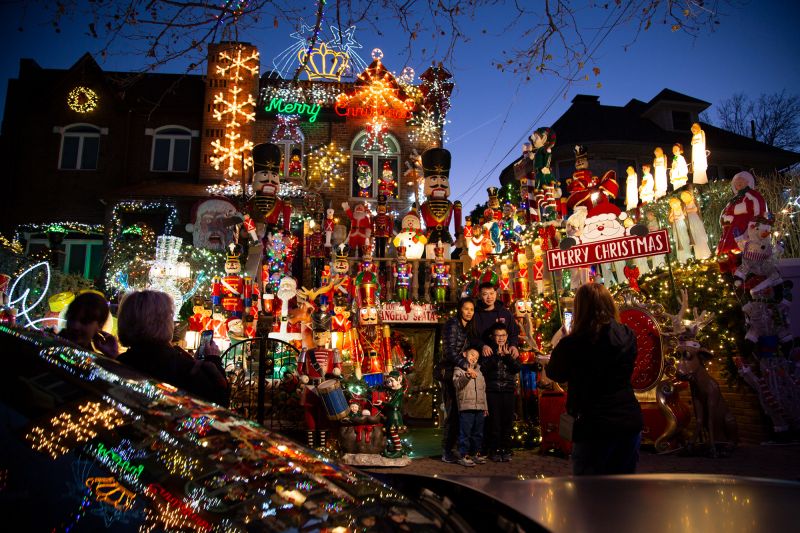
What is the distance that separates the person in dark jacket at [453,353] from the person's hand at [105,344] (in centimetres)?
368

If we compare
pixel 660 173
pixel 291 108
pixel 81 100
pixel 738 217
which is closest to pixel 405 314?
pixel 660 173

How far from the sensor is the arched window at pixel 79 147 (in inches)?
688

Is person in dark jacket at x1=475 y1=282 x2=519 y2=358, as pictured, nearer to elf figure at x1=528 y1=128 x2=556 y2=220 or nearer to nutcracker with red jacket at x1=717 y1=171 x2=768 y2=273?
elf figure at x1=528 y1=128 x2=556 y2=220

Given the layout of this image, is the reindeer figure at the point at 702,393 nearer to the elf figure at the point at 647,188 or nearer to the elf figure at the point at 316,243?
the elf figure at the point at 647,188

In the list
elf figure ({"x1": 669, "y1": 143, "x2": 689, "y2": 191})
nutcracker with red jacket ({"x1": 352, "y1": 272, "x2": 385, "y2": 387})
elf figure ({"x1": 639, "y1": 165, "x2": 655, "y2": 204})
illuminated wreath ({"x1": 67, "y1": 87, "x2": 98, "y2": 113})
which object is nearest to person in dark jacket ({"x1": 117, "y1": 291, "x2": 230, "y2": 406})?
nutcracker with red jacket ({"x1": 352, "y1": 272, "x2": 385, "y2": 387})

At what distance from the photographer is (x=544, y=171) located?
948 cm

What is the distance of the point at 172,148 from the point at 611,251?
50.2ft

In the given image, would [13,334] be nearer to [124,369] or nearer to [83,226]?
[124,369]

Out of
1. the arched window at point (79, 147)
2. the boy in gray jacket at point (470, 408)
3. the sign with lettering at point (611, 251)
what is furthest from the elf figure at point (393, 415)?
the arched window at point (79, 147)

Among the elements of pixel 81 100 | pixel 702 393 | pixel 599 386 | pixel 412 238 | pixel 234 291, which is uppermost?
pixel 81 100

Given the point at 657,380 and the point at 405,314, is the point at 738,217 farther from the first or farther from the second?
the point at 405,314

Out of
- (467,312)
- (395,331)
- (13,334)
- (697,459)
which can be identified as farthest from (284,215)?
(13,334)

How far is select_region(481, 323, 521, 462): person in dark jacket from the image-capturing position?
6254 mm

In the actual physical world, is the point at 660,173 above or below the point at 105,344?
above
